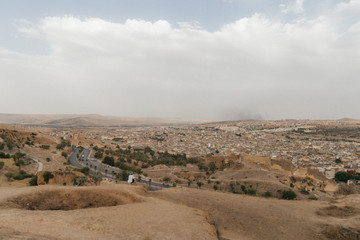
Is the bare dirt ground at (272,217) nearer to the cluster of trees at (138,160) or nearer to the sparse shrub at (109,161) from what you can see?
the cluster of trees at (138,160)

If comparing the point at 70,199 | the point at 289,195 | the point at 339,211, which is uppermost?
the point at 70,199

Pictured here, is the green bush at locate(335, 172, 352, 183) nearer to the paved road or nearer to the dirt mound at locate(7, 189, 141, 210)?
the paved road

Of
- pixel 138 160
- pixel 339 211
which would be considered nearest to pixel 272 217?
pixel 339 211

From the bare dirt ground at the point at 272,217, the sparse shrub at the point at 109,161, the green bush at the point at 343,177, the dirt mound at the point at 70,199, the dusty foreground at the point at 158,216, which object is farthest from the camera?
the sparse shrub at the point at 109,161

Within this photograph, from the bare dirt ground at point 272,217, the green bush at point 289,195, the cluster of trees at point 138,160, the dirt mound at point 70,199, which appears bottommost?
the cluster of trees at point 138,160

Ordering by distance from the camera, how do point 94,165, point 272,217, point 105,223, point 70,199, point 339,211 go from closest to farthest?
point 105,223 < point 70,199 < point 272,217 < point 339,211 < point 94,165

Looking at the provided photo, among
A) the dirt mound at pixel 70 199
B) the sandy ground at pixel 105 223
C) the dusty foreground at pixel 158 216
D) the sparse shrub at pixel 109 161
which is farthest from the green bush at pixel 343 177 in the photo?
the sparse shrub at pixel 109 161

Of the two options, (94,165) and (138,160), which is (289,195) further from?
(94,165)

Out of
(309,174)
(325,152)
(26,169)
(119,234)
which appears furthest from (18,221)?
(325,152)
